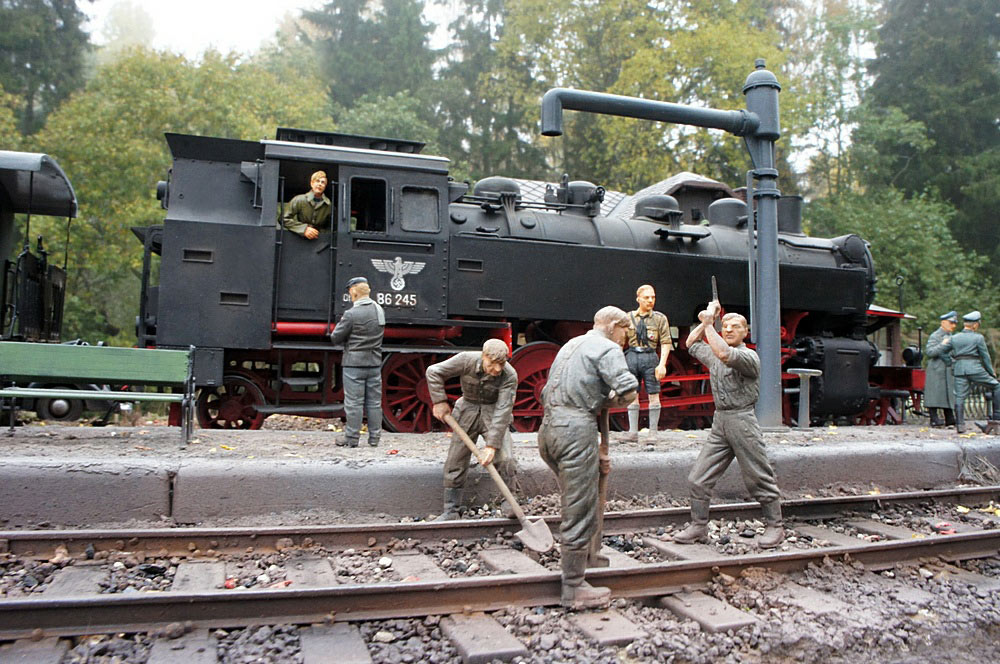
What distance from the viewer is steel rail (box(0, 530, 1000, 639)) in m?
3.37

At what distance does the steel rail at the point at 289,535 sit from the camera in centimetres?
444

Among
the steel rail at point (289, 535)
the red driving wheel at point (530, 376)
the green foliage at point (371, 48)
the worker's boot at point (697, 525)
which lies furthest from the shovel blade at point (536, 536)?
the green foliage at point (371, 48)

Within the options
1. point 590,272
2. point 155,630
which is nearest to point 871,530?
point 590,272

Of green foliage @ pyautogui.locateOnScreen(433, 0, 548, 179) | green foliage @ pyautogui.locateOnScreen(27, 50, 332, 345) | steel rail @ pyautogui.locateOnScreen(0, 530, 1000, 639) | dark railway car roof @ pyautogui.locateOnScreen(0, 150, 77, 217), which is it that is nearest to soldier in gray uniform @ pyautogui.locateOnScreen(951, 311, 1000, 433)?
steel rail @ pyautogui.locateOnScreen(0, 530, 1000, 639)

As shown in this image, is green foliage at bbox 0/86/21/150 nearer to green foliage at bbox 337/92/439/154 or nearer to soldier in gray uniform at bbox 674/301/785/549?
green foliage at bbox 337/92/439/154

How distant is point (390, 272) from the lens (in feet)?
26.3

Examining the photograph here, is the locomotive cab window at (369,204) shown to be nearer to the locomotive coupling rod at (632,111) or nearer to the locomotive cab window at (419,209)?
the locomotive cab window at (419,209)

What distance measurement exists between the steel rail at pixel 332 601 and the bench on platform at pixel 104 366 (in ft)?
8.36

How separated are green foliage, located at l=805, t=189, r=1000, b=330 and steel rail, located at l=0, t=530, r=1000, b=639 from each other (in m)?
19.5

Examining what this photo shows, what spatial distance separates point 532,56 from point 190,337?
84.2 ft

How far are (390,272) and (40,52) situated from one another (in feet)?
70.5

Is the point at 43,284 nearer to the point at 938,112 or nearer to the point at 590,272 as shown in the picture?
the point at 590,272

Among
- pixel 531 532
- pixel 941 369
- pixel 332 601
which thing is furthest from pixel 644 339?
pixel 941 369

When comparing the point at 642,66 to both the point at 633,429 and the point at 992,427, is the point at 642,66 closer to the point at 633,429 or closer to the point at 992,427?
the point at 992,427
